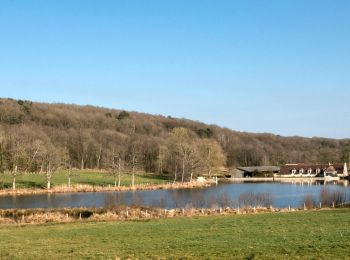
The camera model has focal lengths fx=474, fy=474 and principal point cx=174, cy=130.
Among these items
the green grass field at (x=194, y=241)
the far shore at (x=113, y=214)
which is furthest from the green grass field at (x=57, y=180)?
the green grass field at (x=194, y=241)

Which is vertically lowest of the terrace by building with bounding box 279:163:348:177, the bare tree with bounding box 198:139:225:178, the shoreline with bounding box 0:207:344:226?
the shoreline with bounding box 0:207:344:226

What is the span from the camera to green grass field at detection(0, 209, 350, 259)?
53.2 ft

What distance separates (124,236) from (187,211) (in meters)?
16.5

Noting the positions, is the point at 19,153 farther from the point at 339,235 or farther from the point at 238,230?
the point at 339,235

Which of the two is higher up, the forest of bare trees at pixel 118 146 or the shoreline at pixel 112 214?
the forest of bare trees at pixel 118 146

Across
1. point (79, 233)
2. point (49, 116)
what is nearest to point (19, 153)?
point (79, 233)

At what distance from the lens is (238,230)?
909 inches

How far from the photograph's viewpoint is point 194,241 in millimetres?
19719

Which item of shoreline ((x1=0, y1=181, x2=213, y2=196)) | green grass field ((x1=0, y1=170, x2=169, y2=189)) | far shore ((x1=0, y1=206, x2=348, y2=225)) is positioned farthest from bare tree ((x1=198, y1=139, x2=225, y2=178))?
far shore ((x1=0, y1=206, x2=348, y2=225))

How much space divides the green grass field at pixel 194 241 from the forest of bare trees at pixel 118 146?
47.2 metres

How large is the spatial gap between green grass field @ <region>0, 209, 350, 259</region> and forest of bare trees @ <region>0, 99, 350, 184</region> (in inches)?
1858

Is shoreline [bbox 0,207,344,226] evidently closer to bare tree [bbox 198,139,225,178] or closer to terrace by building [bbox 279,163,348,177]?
bare tree [bbox 198,139,225,178]

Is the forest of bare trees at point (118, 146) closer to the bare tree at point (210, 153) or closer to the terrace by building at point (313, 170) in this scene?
the bare tree at point (210, 153)

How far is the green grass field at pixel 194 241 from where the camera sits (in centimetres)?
1620
